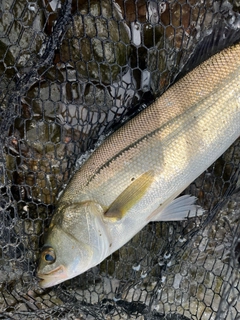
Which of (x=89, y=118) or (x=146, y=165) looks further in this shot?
(x=89, y=118)

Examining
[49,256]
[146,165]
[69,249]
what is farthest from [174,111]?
[49,256]

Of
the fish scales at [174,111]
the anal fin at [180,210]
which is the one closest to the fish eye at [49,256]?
the fish scales at [174,111]

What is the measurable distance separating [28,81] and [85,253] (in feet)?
3.88

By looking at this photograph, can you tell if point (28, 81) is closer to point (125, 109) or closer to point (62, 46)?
point (62, 46)

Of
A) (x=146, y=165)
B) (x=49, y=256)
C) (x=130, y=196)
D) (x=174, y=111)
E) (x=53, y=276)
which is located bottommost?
(x=53, y=276)

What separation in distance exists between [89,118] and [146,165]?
0.65 metres

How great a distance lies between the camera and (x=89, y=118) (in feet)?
8.41

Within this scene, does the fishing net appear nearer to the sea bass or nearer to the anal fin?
the anal fin

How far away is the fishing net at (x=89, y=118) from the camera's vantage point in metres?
2.52

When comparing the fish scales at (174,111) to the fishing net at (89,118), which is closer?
the fish scales at (174,111)

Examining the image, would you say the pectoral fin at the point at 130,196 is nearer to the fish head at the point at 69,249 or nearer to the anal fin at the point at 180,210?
the fish head at the point at 69,249

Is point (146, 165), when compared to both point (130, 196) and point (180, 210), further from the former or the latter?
point (180, 210)

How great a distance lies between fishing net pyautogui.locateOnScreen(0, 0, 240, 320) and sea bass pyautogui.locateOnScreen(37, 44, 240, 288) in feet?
1.12

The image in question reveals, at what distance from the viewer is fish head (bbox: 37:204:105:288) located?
2168mm
